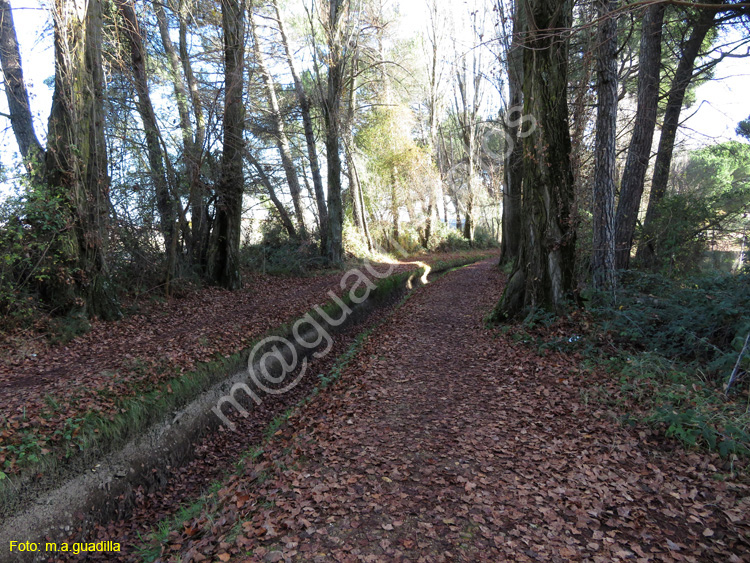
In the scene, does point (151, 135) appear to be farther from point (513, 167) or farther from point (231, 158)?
point (513, 167)

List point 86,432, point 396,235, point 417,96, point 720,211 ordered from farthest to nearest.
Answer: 1. point 417,96
2. point 396,235
3. point 720,211
4. point 86,432

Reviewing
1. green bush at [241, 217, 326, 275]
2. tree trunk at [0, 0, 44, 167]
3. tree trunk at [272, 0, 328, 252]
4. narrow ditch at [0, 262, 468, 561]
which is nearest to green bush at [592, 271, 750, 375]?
narrow ditch at [0, 262, 468, 561]

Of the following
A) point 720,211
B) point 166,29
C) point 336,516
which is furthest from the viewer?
point 166,29

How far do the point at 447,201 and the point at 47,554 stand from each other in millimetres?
33365

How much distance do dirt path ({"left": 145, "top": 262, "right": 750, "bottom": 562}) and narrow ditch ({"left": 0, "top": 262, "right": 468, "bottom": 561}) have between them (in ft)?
2.51

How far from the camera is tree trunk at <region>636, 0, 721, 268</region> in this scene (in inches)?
385

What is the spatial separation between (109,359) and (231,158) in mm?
A: 7638

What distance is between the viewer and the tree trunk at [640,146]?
374 inches

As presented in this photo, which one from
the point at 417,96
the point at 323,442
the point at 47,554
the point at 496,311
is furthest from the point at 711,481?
the point at 417,96

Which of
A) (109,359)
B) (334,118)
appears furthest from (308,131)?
(109,359)

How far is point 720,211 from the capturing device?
9.44 meters

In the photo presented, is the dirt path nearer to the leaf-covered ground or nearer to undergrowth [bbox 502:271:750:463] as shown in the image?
undergrowth [bbox 502:271:750:463]

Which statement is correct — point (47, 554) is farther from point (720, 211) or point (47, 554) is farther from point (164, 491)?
point (720, 211)

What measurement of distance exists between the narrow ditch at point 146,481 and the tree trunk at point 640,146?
8.16 meters
